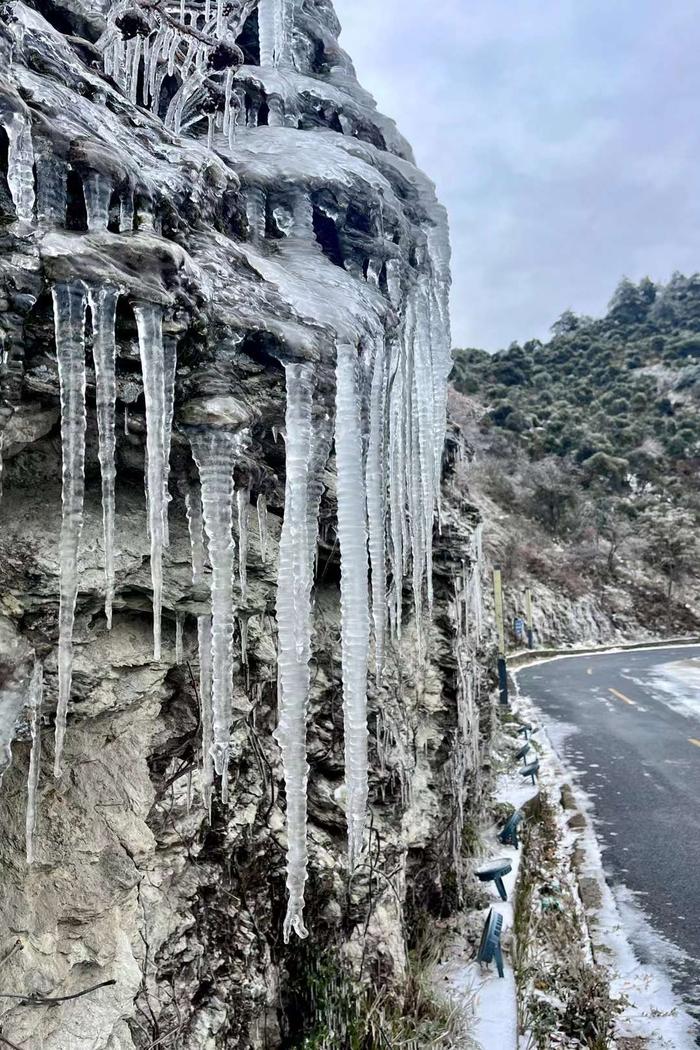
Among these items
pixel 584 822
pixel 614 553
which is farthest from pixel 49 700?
pixel 614 553

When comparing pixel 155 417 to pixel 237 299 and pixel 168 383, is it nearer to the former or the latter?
pixel 168 383

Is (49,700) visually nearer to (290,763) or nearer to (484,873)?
(290,763)

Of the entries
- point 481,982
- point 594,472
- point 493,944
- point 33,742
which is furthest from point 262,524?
point 594,472

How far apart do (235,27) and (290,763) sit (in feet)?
16.3

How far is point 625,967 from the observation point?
4.50 m

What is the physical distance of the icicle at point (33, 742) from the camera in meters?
2.23

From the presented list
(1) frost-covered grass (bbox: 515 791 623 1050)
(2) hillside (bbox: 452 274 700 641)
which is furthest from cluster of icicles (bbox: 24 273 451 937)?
(2) hillside (bbox: 452 274 700 641)

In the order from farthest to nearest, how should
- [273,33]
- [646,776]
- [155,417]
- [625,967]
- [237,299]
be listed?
1. [646,776]
2. [273,33]
3. [625,967]
4. [237,299]
5. [155,417]

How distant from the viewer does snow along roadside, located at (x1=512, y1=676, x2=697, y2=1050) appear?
12.6ft

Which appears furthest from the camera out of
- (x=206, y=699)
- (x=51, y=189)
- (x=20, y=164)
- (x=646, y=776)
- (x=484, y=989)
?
(x=646, y=776)

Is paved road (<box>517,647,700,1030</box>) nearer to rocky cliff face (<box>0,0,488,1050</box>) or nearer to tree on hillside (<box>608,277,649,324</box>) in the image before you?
rocky cliff face (<box>0,0,488,1050</box>)

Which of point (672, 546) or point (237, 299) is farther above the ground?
point (672, 546)

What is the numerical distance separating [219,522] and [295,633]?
1.92 feet

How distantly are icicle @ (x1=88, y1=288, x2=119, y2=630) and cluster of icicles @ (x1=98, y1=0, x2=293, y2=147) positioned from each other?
1917 millimetres
